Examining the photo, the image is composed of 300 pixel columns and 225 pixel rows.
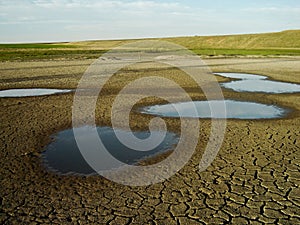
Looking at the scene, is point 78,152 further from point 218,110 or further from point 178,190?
point 218,110

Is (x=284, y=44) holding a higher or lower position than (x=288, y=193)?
higher

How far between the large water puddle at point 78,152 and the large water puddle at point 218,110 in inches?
101

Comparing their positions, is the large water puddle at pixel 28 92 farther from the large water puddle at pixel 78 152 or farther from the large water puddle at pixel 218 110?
the large water puddle at pixel 78 152

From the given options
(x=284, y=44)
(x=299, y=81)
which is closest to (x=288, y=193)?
(x=299, y=81)

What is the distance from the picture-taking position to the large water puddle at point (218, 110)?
36.0ft

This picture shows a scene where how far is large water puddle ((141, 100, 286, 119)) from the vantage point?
11.0 m

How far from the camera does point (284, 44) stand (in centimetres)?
7406

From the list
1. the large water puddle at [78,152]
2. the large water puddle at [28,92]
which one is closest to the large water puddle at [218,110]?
the large water puddle at [78,152]

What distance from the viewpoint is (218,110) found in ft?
38.8

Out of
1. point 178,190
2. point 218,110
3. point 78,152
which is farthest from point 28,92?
point 178,190

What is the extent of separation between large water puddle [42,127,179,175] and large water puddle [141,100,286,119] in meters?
2.57

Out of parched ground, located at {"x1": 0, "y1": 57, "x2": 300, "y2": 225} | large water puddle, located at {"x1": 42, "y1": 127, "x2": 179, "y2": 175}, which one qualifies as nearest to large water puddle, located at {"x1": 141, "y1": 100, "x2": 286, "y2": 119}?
parched ground, located at {"x1": 0, "y1": 57, "x2": 300, "y2": 225}

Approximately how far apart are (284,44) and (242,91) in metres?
65.2

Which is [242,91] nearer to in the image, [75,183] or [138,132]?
[138,132]
